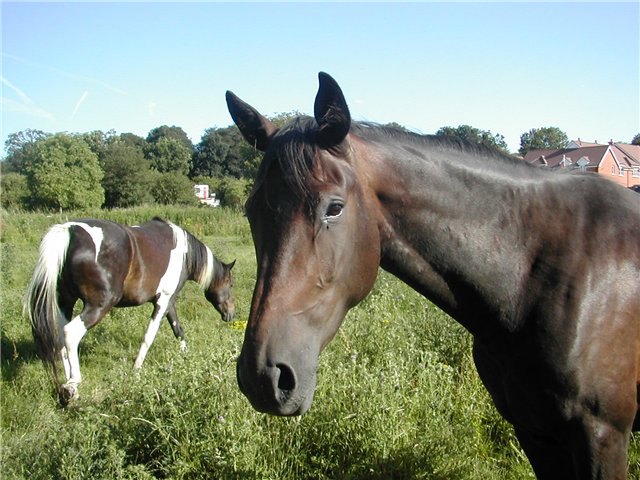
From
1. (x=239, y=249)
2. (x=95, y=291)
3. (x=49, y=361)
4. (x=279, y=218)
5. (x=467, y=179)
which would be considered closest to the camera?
(x=279, y=218)

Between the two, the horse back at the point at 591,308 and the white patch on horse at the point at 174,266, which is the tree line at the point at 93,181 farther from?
the horse back at the point at 591,308

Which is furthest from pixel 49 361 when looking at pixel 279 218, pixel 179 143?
pixel 179 143

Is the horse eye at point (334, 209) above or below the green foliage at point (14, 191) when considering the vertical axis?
above

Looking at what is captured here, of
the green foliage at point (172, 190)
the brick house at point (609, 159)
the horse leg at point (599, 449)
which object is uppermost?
the brick house at point (609, 159)

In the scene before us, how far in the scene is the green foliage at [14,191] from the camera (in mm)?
41500

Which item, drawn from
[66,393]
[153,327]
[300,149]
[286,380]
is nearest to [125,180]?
[153,327]

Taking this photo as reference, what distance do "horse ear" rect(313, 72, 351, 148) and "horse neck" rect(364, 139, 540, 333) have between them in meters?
0.26

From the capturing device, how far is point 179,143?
69500 millimetres

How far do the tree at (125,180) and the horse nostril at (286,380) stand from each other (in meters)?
45.0

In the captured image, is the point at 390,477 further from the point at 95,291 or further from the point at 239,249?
the point at 239,249

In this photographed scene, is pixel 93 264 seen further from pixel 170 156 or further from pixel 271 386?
pixel 170 156

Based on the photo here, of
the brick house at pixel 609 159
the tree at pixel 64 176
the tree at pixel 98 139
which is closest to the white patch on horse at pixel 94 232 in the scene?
the tree at pixel 64 176

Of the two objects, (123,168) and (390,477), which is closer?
(390,477)

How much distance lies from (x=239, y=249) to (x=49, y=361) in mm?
11740
